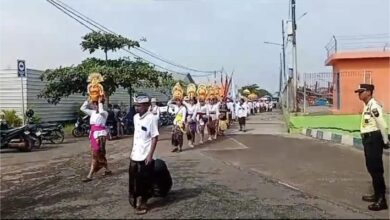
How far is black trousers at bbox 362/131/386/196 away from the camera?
24.7ft

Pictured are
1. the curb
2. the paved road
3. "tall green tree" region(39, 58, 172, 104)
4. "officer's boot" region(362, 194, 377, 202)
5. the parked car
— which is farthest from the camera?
the parked car

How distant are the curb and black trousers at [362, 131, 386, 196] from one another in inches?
256

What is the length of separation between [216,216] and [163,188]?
1372 mm

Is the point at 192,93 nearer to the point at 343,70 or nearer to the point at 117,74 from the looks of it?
the point at 117,74

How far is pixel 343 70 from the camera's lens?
2353cm

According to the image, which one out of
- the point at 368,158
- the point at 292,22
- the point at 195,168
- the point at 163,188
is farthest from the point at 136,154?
the point at 292,22

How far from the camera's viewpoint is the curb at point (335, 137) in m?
16.0

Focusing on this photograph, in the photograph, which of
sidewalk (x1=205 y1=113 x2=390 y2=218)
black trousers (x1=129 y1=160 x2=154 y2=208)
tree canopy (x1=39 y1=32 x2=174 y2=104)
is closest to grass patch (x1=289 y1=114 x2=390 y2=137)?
sidewalk (x1=205 y1=113 x2=390 y2=218)

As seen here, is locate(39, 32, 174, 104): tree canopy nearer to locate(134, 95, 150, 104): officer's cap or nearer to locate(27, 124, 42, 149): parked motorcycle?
locate(27, 124, 42, 149): parked motorcycle

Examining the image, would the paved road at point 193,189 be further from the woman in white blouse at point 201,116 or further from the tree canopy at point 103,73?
the tree canopy at point 103,73

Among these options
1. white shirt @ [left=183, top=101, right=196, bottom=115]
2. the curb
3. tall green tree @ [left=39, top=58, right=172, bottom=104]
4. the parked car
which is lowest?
the curb

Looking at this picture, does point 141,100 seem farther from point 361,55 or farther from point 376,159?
point 361,55

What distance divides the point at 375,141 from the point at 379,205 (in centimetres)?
91

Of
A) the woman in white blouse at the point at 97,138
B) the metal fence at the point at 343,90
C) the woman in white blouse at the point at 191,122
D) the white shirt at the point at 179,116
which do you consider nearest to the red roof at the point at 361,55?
the metal fence at the point at 343,90
